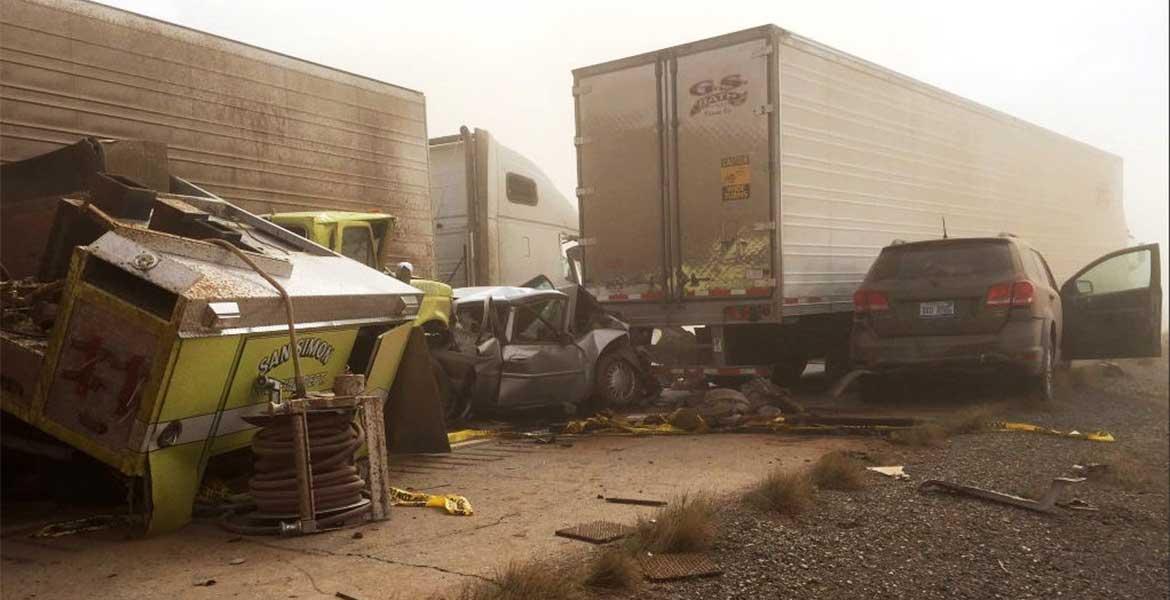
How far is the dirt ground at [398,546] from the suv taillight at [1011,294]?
324 cm

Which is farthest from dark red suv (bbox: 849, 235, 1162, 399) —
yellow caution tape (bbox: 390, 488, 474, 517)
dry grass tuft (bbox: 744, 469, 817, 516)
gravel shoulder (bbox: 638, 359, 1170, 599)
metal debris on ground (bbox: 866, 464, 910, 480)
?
yellow caution tape (bbox: 390, 488, 474, 517)

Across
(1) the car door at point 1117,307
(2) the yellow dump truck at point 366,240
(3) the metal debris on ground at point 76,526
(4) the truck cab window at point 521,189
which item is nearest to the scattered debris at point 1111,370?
(1) the car door at point 1117,307

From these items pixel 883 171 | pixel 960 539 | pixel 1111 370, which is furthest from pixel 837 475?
pixel 1111 370

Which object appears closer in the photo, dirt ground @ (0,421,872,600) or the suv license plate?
dirt ground @ (0,421,872,600)

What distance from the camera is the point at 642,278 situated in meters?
10.7

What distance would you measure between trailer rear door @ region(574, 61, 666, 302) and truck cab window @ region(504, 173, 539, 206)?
9.68 feet

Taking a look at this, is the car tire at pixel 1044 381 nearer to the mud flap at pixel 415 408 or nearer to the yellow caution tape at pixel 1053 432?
the yellow caution tape at pixel 1053 432

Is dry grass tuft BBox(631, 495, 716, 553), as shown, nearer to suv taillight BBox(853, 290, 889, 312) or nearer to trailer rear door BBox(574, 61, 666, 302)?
suv taillight BBox(853, 290, 889, 312)

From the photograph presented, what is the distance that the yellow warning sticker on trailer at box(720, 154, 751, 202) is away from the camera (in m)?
9.77

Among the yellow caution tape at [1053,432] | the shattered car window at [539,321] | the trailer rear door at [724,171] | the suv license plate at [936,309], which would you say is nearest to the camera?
the yellow caution tape at [1053,432]

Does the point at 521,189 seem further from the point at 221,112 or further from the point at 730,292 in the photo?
the point at 221,112

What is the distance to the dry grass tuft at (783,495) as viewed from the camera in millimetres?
5004

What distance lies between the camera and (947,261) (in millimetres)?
9062

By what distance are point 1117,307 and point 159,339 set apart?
1031 cm
